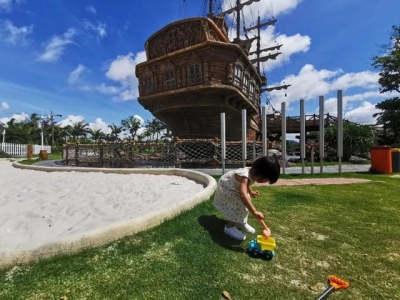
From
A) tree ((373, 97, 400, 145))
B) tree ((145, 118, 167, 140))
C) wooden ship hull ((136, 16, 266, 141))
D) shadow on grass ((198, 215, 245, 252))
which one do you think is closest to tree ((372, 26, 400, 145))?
tree ((373, 97, 400, 145))

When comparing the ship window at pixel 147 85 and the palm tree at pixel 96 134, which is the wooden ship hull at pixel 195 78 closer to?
the ship window at pixel 147 85

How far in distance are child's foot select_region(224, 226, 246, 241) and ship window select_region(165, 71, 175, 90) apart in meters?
17.8

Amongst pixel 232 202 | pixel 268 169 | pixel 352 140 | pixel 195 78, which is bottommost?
pixel 232 202

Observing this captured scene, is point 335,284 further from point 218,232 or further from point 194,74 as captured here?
point 194,74

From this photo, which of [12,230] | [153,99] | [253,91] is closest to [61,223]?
[12,230]

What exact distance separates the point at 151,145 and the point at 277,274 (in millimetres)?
12163

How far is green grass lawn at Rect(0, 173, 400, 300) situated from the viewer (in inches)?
89.4

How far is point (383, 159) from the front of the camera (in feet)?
38.8

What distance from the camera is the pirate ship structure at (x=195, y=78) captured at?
18.4 m

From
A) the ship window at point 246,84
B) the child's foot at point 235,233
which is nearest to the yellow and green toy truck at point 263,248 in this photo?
the child's foot at point 235,233

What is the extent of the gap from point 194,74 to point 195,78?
326 millimetres

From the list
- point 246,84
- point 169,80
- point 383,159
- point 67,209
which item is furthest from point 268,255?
point 246,84

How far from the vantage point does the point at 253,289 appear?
92.2 inches

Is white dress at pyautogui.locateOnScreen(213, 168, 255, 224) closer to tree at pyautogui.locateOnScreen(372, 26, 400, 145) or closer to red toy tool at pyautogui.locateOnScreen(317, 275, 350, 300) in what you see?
red toy tool at pyautogui.locateOnScreen(317, 275, 350, 300)
